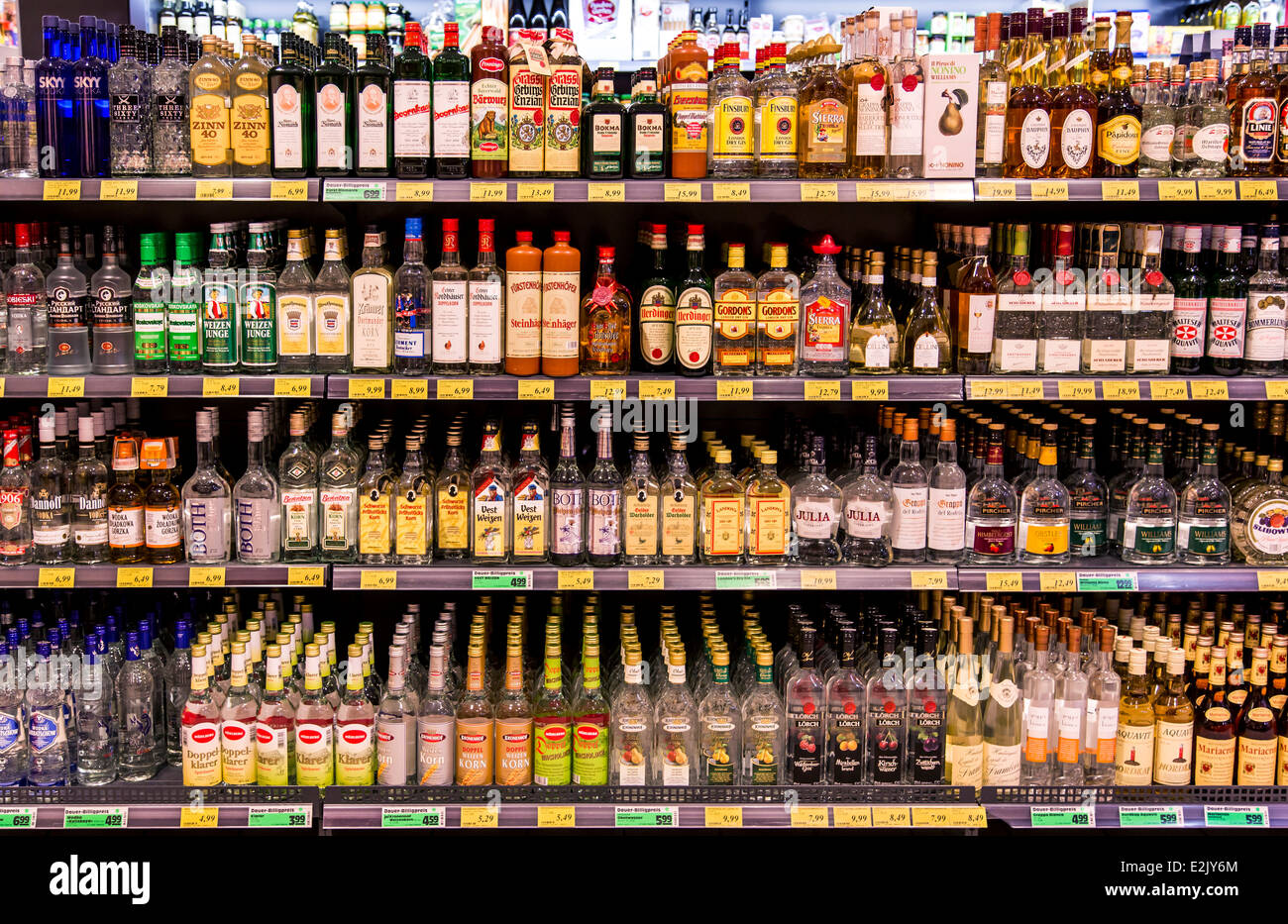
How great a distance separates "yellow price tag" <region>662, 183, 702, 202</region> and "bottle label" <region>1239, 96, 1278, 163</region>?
1.37m

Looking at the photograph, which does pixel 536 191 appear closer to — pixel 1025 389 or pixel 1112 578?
pixel 1025 389

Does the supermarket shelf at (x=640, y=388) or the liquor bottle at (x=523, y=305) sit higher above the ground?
the liquor bottle at (x=523, y=305)

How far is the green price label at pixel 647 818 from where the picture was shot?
284cm

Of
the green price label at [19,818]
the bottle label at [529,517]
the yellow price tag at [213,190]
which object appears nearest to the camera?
the yellow price tag at [213,190]

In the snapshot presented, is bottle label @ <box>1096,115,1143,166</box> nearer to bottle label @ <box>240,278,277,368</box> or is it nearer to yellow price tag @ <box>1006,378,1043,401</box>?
yellow price tag @ <box>1006,378,1043,401</box>

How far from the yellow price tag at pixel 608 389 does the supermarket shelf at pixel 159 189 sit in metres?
0.80

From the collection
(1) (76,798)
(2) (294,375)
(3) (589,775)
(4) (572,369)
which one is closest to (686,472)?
(4) (572,369)

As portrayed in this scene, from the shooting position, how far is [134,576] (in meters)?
2.84

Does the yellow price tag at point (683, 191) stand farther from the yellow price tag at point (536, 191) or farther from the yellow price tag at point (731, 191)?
the yellow price tag at point (536, 191)

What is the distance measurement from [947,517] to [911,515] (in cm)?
9

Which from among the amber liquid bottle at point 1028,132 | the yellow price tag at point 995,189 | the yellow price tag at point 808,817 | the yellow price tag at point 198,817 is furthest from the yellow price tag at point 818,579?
the yellow price tag at point 198,817

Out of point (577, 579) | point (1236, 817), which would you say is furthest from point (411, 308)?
point (1236, 817)

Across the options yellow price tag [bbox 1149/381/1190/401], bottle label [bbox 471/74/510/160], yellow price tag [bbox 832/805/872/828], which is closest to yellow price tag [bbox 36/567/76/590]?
bottle label [bbox 471/74/510/160]
